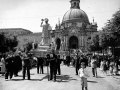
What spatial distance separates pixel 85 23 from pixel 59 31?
44.1ft

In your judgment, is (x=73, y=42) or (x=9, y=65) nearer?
(x=9, y=65)

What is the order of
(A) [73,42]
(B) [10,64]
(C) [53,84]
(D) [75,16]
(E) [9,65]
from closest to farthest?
(C) [53,84], (E) [9,65], (B) [10,64], (A) [73,42], (D) [75,16]

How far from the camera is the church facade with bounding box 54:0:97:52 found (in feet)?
257

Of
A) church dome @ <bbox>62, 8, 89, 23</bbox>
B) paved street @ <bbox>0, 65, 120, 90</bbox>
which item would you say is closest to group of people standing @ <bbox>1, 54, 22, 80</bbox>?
paved street @ <bbox>0, 65, 120, 90</bbox>

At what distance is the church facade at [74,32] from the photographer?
257ft

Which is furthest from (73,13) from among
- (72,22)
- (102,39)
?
(102,39)

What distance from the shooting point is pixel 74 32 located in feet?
260

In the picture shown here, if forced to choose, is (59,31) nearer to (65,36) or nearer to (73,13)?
(65,36)

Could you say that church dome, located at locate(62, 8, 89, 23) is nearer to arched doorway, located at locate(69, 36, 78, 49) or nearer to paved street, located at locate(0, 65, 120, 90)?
arched doorway, located at locate(69, 36, 78, 49)

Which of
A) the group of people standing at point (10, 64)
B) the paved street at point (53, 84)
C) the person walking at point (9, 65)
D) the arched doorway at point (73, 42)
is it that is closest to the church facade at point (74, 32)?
the arched doorway at point (73, 42)

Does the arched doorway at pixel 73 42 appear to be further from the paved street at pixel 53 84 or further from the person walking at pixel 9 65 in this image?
the paved street at pixel 53 84

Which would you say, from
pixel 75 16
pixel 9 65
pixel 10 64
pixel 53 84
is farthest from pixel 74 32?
pixel 53 84

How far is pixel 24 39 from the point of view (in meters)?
111

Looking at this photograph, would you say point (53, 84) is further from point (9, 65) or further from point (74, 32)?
point (74, 32)
